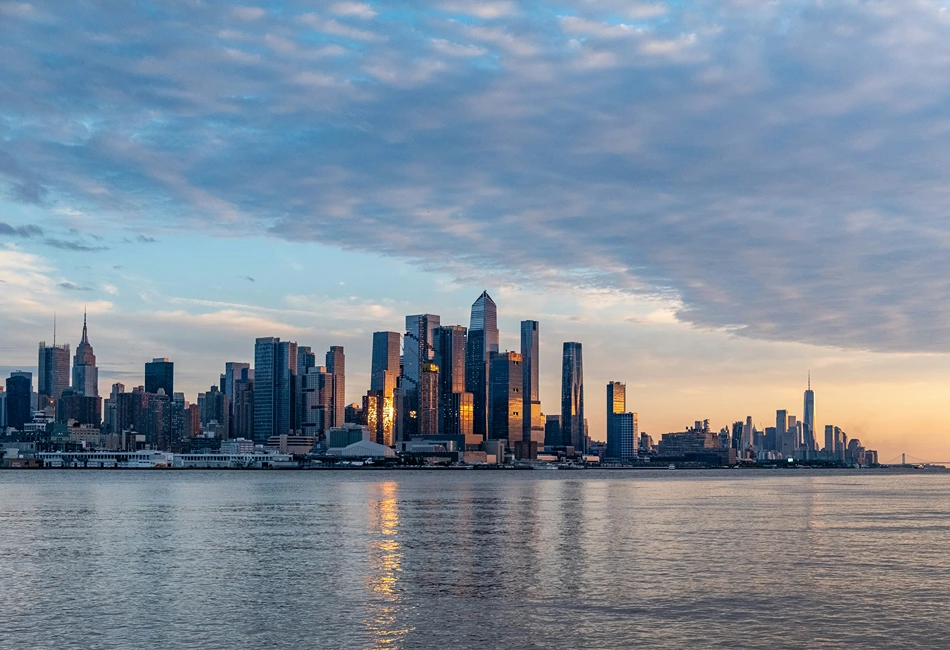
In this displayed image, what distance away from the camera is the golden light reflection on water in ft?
151

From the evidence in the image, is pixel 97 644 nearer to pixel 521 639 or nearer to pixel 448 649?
pixel 448 649

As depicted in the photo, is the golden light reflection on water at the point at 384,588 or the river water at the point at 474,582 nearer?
the river water at the point at 474,582

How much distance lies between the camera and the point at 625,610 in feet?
168

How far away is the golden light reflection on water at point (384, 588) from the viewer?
4591cm

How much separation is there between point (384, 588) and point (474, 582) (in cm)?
566

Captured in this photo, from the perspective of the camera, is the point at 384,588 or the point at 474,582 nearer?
the point at 384,588

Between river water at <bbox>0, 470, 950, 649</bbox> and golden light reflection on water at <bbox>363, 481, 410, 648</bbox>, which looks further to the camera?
golden light reflection on water at <bbox>363, 481, 410, 648</bbox>

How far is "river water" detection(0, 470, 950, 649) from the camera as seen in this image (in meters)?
45.7

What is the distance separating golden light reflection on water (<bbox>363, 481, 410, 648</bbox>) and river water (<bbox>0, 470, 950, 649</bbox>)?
174mm

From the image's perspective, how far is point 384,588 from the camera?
58.5 m

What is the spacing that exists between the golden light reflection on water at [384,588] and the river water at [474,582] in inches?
6.8

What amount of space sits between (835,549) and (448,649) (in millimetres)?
47452

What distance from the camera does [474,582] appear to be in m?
60.9

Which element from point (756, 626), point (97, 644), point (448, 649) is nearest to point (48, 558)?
point (97, 644)
